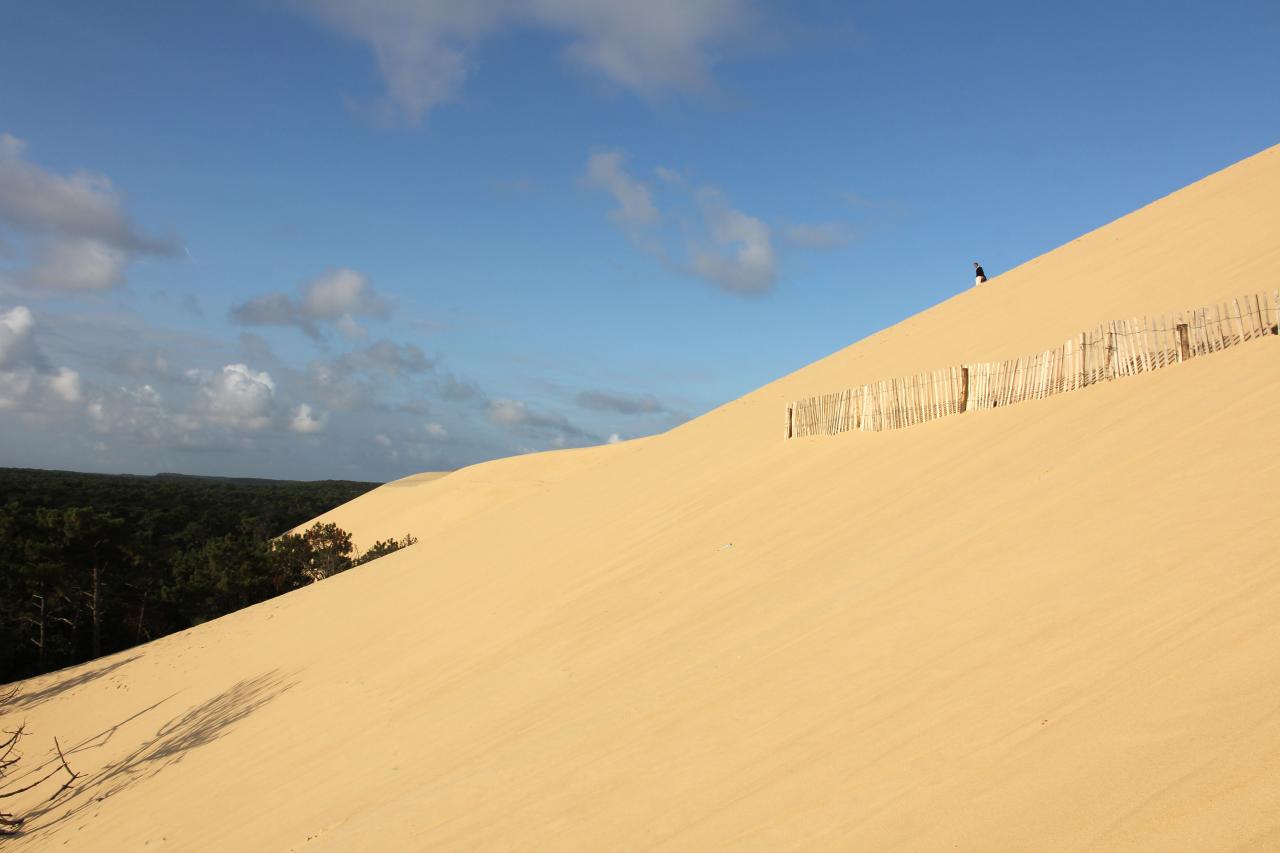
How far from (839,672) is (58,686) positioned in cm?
1764

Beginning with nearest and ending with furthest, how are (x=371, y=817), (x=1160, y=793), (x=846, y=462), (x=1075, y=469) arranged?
(x=1160, y=793)
(x=371, y=817)
(x=1075, y=469)
(x=846, y=462)

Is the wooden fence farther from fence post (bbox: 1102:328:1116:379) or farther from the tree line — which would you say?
the tree line

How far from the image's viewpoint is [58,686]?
16469 mm

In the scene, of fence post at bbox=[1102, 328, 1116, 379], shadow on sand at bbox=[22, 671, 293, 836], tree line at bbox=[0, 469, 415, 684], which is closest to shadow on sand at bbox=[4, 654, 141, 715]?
shadow on sand at bbox=[22, 671, 293, 836]

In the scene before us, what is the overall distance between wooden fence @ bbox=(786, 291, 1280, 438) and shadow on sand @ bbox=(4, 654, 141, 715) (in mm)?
14543

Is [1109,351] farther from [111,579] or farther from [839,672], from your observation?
[111,579]

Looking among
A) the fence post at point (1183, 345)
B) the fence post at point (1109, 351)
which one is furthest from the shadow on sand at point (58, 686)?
the fence post at point (1183, 345)

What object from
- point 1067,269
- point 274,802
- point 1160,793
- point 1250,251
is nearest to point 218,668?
point 274,802

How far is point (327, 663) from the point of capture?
34.5 feet

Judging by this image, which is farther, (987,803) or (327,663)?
(327,663)

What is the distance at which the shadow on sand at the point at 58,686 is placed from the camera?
15523mm

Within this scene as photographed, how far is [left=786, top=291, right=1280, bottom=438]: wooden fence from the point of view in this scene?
688 cm

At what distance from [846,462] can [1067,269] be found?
10386mm

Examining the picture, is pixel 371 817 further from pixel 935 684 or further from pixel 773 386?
pixel 773 386
